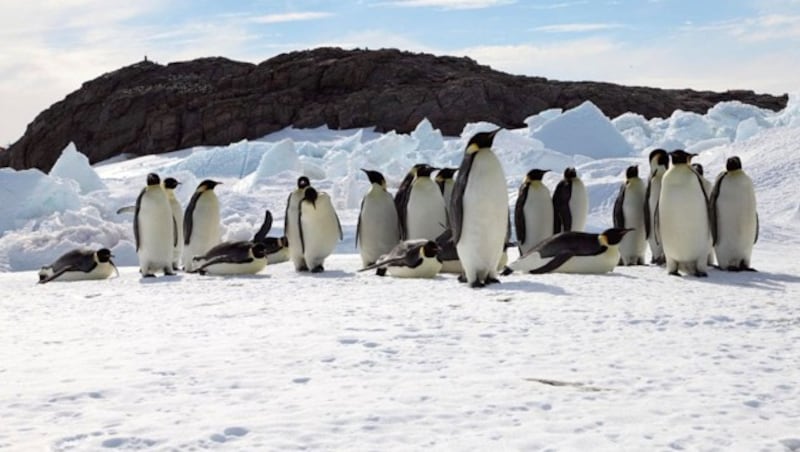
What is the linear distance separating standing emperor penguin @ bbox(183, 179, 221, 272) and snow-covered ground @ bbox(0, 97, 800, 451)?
3.89 ft

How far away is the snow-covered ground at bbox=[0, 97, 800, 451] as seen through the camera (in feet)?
9.46

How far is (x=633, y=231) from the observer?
8.43 meters

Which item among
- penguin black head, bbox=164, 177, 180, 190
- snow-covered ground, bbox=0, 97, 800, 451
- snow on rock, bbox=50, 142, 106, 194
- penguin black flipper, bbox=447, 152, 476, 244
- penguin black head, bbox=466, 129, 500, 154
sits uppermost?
snow on rock, bbox=50, 142, 106, 194

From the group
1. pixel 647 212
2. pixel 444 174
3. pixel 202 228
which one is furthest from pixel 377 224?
pixel 647 212

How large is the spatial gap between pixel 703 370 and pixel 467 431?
3.94ft

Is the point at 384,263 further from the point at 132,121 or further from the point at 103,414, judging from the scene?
the point at 132,121

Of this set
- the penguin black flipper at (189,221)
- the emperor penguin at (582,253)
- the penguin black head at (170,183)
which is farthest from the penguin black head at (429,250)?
the penguin black head at (170,183)

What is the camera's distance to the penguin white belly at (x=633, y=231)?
27.5ft

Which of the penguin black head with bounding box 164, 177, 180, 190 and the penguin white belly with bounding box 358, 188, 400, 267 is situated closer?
the penguin white belly with bounding box 358, 188, 400, 267

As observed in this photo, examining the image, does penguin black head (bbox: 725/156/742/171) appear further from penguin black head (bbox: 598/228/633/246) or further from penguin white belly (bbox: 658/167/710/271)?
penguin black head (bbox: 598/228/633/246)

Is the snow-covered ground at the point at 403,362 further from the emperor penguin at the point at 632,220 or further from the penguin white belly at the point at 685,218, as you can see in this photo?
the emperor penguin at the point at 632,220

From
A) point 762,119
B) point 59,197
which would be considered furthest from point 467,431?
point 762,119

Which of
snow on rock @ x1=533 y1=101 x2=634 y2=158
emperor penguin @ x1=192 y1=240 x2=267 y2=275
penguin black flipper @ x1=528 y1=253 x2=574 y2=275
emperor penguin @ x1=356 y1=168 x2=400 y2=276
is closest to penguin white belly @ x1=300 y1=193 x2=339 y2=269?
emperor penguin @ x1=356 y1=168 x2=400 y2=276

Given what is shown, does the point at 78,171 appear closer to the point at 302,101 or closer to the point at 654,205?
the point at 654,205
